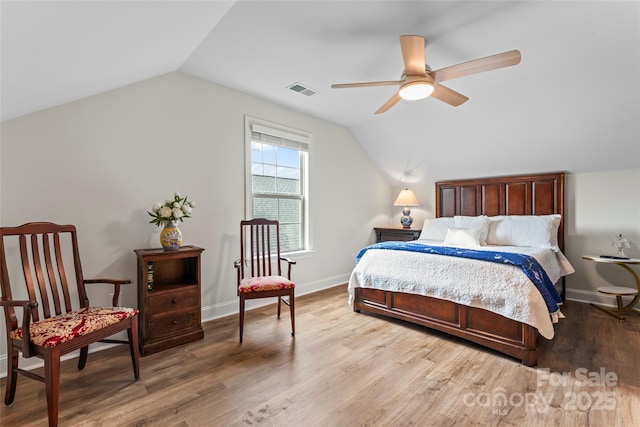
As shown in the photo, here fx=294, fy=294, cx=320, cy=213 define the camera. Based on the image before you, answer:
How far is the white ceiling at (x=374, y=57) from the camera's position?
1625 mm

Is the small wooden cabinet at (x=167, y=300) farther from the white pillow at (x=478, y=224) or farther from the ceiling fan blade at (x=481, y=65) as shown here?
the white pillow at (x=478, y=224)

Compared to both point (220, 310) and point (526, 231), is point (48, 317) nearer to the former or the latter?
point (220, 310)

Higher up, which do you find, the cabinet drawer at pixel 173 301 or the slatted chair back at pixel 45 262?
the slatted chair back at pixel 45 262

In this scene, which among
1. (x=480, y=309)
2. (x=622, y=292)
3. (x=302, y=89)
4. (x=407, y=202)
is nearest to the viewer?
(x=480, y=309)

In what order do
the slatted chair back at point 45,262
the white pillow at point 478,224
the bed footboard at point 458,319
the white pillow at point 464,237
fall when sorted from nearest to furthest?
the slatted chair back at point 45,262 → the bed footboard at point 458,319 → the white pillow at point 464,237 → the white pillow at point 478,224

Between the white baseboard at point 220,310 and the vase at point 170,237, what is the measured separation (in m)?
0.88

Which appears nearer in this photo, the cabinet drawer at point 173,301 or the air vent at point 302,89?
the cabinet drawer at point 173,301

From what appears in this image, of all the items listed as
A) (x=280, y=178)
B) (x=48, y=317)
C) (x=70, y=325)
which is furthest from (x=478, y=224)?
(x=48, y=317)

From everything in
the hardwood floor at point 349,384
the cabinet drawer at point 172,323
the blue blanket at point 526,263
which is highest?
the blue blanket at point 526,263

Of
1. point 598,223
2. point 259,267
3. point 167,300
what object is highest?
point 598,223

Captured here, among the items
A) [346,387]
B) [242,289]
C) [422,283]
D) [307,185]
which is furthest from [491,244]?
[242,289]

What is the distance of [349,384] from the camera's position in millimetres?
2008

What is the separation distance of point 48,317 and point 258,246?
1762mm

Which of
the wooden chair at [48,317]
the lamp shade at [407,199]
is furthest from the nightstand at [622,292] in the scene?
the wooden chair at [48,317]
